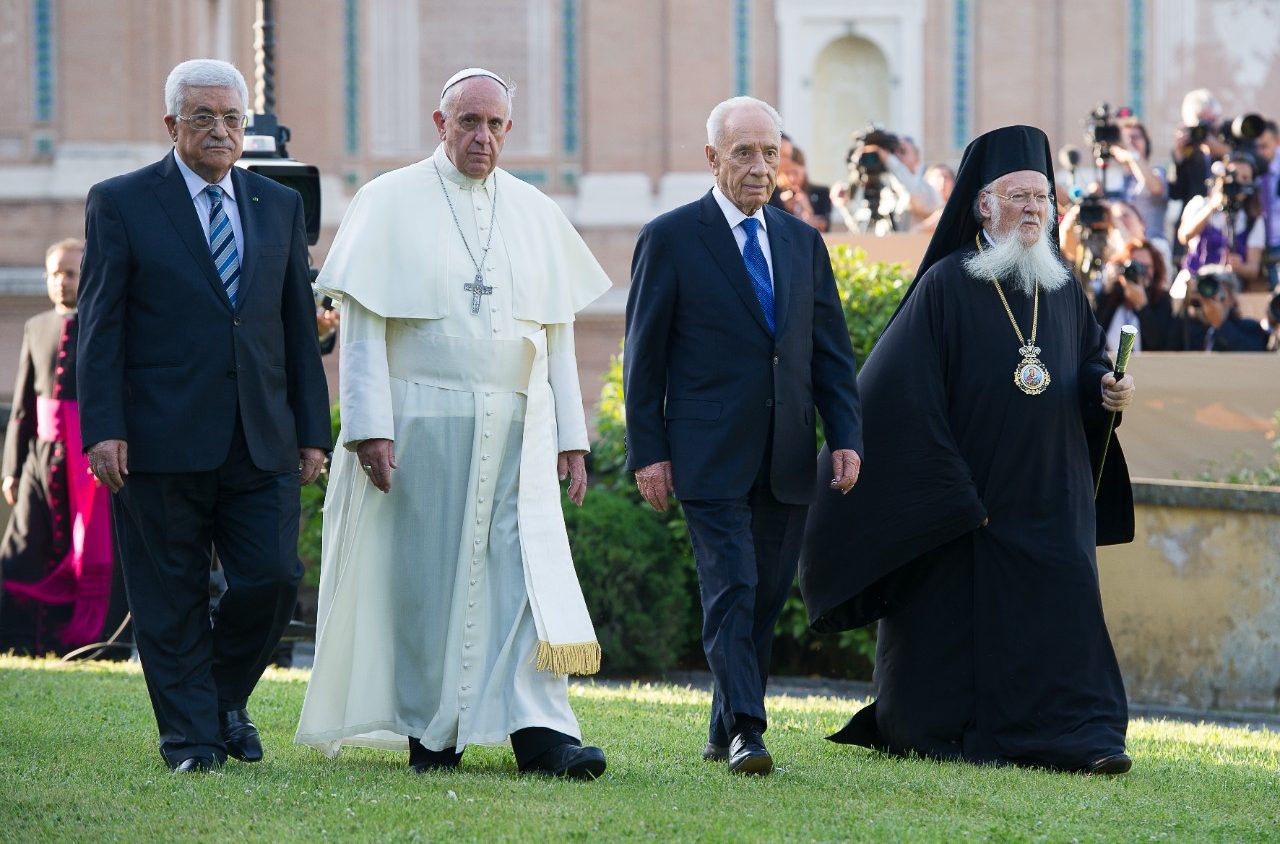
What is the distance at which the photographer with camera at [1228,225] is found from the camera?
13250 millimetres

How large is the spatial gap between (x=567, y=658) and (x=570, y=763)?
0.32 meters

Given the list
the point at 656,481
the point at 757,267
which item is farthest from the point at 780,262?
the point at 656,481

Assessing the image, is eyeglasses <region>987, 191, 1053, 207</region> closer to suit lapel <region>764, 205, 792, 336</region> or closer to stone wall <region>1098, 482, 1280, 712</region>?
suit lapel <region>764, 205, 792, 336</region>

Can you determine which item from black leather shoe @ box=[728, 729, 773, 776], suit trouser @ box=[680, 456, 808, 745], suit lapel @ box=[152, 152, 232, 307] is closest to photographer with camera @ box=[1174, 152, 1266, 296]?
suit trouser @ box=[680, 456, 808, 745]

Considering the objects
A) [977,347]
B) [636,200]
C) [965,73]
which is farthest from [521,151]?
[977,347]

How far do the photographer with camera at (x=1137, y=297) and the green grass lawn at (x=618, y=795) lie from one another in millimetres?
5459

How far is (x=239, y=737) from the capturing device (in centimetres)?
620

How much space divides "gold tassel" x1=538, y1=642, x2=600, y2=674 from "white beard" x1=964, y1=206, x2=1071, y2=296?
2015 millimetres

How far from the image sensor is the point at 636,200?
71.4 ft

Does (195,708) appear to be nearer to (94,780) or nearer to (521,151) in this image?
(94,780)

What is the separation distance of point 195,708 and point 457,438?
3.68 feet

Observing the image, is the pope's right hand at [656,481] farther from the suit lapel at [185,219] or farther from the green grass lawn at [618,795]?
the suit lapel at [185,219]

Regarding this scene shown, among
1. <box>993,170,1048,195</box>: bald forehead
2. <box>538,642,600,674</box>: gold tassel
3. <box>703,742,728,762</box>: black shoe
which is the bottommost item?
<box>703,742,728,762</box>: black shoe

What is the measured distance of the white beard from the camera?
22.8ft
